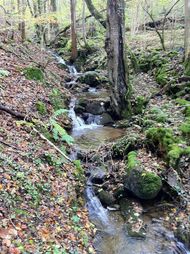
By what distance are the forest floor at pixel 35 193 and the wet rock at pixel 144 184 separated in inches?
51.5

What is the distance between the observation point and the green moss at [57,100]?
11971 millimetres

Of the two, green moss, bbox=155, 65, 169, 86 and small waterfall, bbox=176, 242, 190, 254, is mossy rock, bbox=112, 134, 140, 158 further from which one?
green moss, bbox=155, 65, 169, 86

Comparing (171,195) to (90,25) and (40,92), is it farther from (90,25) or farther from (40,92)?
(90,25)

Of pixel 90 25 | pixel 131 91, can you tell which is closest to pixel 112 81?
pixel 131 91

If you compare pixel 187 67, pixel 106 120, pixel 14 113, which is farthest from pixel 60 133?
pixel 187 67

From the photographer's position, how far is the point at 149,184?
7297 millimetres

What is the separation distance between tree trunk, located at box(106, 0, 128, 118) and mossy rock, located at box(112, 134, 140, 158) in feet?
12.4

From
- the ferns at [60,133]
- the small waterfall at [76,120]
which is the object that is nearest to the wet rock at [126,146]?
the ferns at [60,133]

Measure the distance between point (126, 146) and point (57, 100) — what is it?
4627mm

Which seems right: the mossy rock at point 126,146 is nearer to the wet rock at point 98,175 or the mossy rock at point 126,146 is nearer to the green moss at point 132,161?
the green moss at point 132,161

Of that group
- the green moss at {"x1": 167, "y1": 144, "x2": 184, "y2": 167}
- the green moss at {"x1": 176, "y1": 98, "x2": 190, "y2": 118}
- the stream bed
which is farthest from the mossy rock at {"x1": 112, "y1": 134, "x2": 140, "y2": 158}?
the green moss at {"x1": 176, "y1": 98, "x2": 190, "y2": 118}

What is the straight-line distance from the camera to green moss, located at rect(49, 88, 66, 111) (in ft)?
39.3

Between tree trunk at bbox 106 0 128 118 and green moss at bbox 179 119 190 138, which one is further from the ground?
tree trunk at bbox 106 0 128 118

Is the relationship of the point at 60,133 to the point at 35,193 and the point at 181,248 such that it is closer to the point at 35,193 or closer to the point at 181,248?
the point at 35,193
